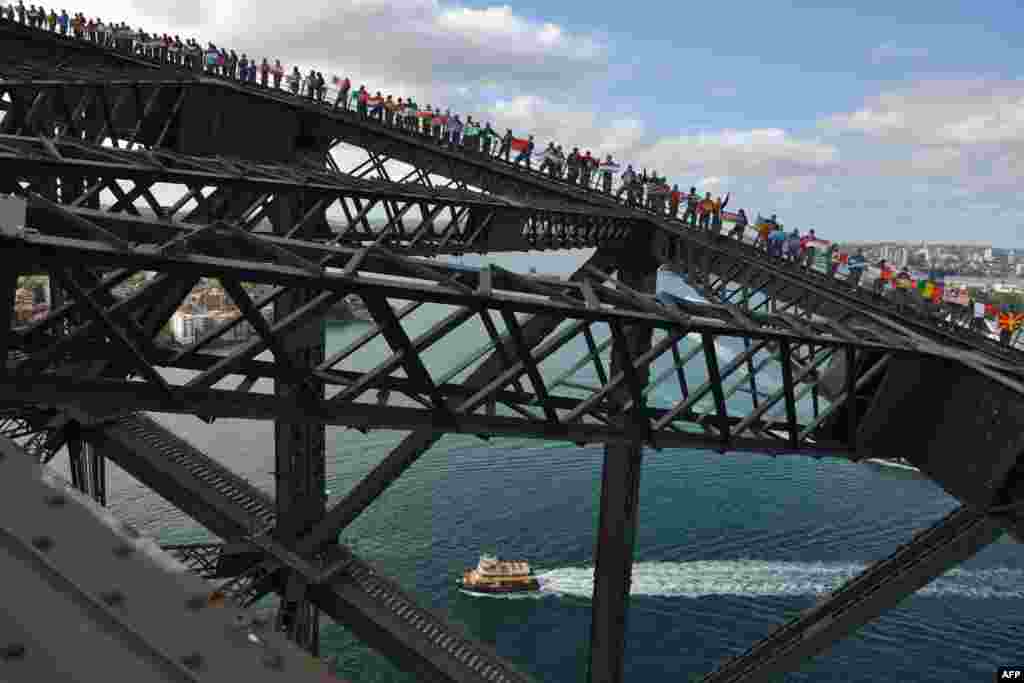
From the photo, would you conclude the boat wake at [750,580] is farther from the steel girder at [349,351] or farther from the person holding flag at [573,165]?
the steel girder at [349,351]

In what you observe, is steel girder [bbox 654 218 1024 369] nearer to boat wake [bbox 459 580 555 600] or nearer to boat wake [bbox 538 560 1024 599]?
boat wake [bbox 538 560 1024 599]

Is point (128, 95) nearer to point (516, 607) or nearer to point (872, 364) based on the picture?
point (872, 364)

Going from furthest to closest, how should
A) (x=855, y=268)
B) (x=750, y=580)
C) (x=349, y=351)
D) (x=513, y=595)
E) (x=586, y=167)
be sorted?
(x=750, y=580) → (x=513, y=595) → (x=586, y=167) → (x=855, y=268) → (x=349, y=351)

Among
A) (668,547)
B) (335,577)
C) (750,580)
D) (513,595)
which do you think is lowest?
(513,595)

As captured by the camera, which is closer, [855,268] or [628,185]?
[855,268]

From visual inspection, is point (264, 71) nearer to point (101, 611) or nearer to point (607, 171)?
point (607, 171)

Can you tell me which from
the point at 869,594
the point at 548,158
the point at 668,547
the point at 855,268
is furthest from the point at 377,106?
the point at 668,547

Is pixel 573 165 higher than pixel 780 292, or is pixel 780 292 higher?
pixel 573 165
